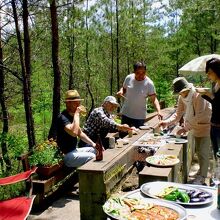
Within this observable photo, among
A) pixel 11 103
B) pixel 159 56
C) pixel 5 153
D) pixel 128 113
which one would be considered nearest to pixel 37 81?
pixel 11 103

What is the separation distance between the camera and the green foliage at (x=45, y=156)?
15.2ft

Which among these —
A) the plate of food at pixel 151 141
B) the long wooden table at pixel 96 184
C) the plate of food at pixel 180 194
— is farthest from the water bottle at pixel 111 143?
the plate of food at pixel 180 194

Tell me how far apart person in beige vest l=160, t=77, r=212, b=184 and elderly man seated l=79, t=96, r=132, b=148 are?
101 cm

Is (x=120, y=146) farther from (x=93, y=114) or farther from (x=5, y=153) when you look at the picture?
(x=5, y=153)

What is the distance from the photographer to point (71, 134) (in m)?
4.92

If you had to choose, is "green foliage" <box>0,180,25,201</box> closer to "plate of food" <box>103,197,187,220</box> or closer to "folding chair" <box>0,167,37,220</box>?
"folding chair" <box>0,167,37,220</box>

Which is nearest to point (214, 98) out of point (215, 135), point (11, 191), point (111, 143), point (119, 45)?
point (215, 135)

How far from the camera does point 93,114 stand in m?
5.46

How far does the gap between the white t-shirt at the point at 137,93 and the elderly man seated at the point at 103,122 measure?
847 mm

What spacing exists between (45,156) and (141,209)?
291 centimetres

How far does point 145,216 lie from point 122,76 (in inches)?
966

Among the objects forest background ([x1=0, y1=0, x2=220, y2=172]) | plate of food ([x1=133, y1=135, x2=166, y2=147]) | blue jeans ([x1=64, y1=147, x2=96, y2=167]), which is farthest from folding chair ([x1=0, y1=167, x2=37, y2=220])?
forest background ([x1=0, y1=0, x2=220, y2=172])

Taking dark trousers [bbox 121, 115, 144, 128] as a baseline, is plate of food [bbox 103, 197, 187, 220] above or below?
above

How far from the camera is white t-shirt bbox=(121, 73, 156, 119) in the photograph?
20.5 feet
